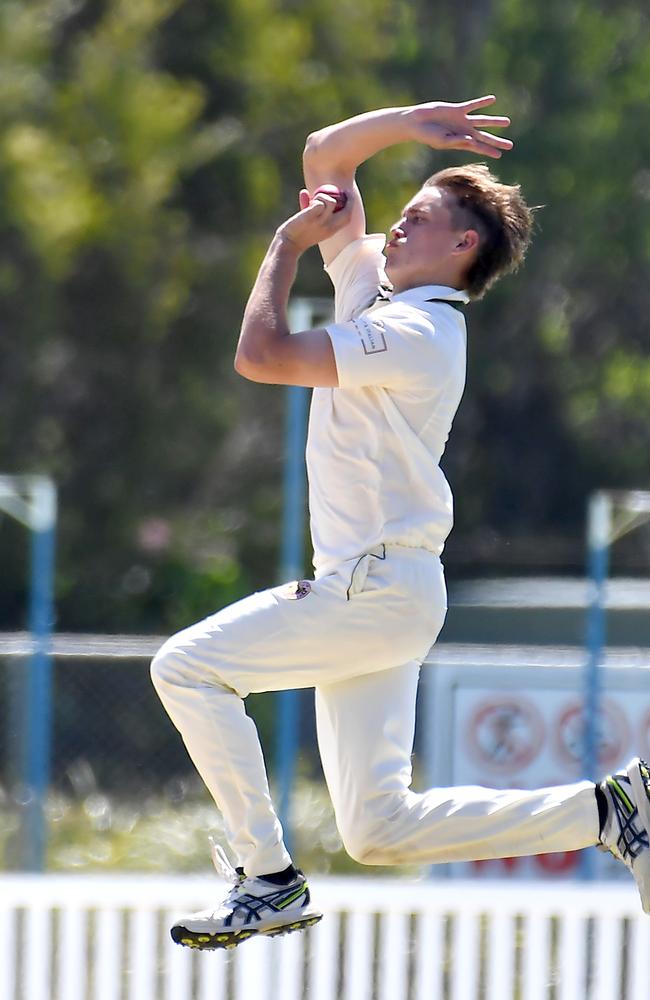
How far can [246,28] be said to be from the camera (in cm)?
1672

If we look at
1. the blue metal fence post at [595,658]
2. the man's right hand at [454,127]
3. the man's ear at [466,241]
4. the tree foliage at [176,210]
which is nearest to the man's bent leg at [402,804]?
the man's ear at [466,241]

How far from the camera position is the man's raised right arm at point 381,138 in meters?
3.50

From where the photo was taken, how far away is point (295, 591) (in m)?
3.60

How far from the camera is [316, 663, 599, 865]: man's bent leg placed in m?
3.61

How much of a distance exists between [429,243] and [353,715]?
97 centimetres

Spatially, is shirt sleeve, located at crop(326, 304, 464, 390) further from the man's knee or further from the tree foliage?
the tree foliage

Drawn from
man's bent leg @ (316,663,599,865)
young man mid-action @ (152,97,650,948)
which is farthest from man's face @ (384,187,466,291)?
man's bent leg @ (316,663,599,865)

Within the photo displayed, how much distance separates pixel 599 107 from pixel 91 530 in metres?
7.98

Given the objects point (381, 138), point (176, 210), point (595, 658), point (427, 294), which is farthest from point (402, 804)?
point (176, 210)

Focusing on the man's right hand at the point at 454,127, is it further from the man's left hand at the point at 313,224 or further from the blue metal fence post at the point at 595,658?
the blue metal fence post at the point at 595,658

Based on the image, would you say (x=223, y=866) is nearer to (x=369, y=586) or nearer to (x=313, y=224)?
(x=369, y=586)

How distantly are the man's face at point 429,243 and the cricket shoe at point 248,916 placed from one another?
49.1 inches

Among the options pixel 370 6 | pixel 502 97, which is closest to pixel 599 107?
pixel 502 97

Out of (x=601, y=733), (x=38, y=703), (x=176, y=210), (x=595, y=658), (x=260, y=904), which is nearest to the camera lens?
(x=260, y=904)
